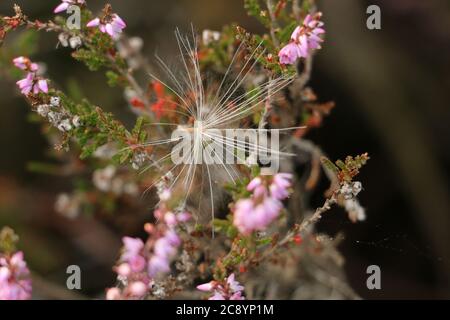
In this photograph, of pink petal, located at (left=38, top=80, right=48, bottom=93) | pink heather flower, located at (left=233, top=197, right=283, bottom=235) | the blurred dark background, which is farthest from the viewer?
the blurred dark background

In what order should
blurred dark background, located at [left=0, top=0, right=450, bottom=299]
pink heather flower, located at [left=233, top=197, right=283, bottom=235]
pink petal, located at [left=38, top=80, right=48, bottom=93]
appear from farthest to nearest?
blurred dark background, located at [left=0, top=0, right=450, bottom=299]
pink petal, located at [left=38, top=80, right=48, bottom=93]
pink heather flower, located at [left=233, top=197, right=283, bottom=235]

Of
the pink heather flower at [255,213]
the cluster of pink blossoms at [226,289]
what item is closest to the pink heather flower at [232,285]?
the cluster of pink blossoms at [226,289]

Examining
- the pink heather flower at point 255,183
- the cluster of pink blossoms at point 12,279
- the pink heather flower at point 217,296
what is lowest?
the pink heather flower at point 217,296

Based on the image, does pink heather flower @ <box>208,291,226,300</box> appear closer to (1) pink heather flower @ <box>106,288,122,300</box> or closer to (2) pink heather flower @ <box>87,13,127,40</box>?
(1) pink heather flower @ <box>106,288,122,300</box>

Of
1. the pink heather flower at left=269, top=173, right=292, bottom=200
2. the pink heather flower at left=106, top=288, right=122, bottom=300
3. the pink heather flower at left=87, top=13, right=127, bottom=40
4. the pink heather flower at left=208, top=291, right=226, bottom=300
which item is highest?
the pink heather flower at left=87, top=13, right=127, bottom=40

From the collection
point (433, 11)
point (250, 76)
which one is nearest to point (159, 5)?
point (433, 11)

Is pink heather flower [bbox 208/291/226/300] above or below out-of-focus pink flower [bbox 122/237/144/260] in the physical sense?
below

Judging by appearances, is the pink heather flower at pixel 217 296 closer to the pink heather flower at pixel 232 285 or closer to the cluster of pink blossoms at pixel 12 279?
the pink heather flower at pixel 232 285

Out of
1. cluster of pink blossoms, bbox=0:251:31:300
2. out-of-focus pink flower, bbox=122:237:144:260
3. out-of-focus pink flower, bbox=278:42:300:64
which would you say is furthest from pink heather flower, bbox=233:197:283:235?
cluster of pink blossoms, bbox=0:251:31:300
